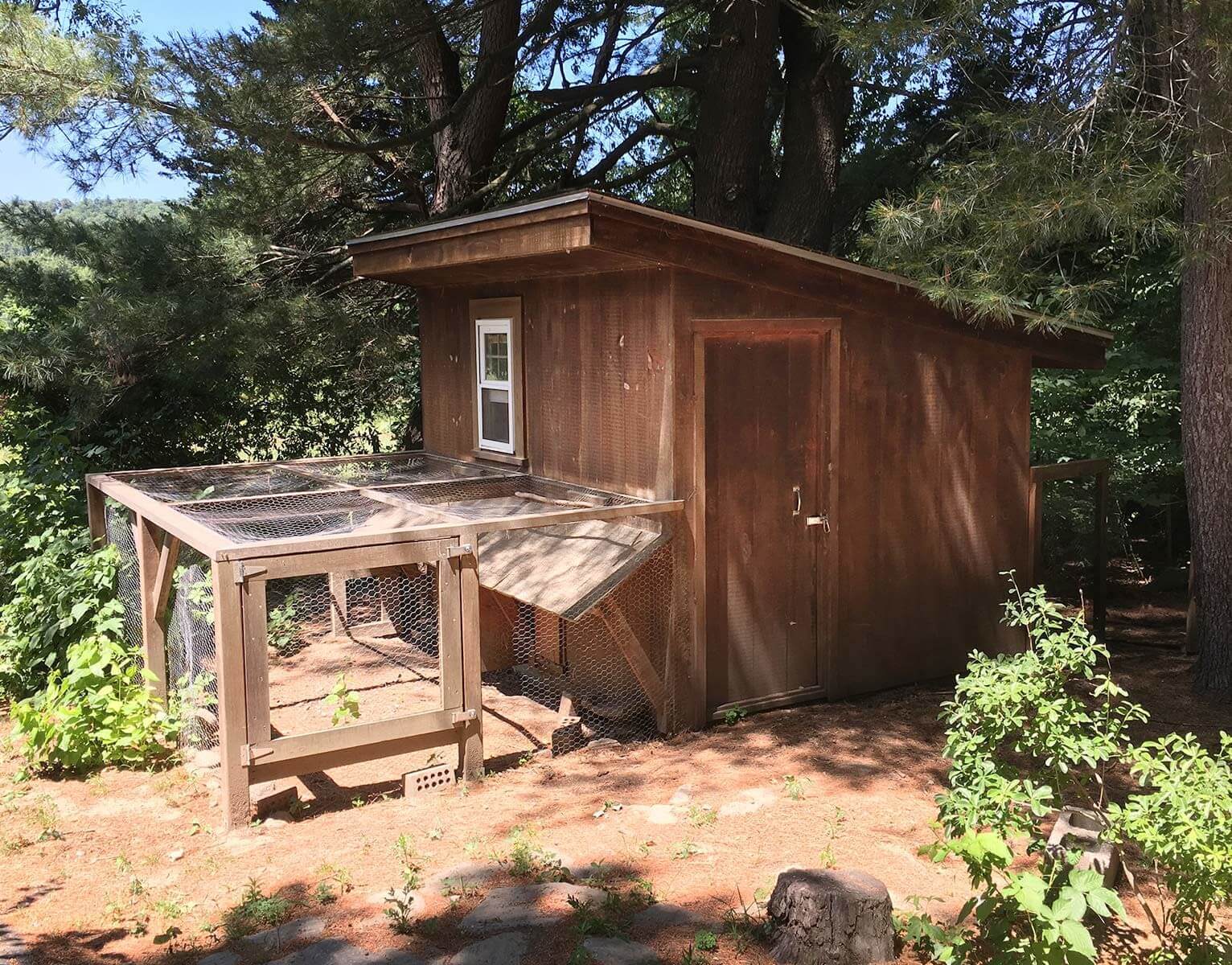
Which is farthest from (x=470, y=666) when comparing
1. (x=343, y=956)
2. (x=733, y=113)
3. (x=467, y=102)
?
(x=733, y=113)

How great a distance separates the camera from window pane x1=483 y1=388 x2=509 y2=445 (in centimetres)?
783

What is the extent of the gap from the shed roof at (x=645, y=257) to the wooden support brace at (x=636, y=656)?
1.89 meters

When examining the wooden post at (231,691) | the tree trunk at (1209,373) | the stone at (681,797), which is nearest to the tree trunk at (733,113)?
the tree trunk at (1209,373)

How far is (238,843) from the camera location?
4.89m

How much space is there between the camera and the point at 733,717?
6.49 m

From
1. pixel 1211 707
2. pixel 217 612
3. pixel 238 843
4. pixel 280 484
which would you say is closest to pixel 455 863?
pixel 238 843

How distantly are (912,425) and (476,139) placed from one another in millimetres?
4971

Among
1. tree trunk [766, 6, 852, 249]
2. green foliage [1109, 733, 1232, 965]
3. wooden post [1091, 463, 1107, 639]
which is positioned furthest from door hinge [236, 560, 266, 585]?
tree trunk [766, 6, 852, 249]

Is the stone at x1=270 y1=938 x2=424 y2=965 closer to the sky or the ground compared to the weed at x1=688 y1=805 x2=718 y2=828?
closer to the sky

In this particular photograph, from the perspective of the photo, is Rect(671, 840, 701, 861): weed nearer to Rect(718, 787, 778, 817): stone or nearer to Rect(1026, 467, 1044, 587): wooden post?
Rect(718, 787, 778, 817): stone

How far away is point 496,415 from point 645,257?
2.44m

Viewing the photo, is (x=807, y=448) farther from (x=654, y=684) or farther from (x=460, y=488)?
(x=460, y=488)

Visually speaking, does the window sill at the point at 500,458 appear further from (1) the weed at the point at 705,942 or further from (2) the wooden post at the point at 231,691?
(1) the weed at the point at 705,942

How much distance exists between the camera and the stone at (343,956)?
3.49 meters
